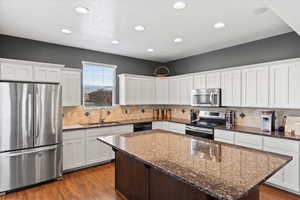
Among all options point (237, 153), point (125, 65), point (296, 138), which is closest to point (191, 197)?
point (237, 153)

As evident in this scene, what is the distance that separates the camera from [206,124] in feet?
13.5

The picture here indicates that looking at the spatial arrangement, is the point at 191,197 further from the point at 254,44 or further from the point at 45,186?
the point at 254,44

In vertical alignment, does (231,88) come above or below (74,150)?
above

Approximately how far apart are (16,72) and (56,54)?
110 cm

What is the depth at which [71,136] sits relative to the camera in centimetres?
362

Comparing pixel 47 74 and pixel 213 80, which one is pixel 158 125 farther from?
pixel 47 74

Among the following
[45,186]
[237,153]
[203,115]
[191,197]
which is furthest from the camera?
[203,115]

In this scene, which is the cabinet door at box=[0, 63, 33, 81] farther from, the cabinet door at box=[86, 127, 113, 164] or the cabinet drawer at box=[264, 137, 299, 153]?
the cabinet drawer at box=[264, 137, 299, 153]

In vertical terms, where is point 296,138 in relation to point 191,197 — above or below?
above

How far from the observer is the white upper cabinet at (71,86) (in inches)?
149

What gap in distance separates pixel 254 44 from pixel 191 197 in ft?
11.7

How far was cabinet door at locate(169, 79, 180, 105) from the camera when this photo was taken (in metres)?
5.12

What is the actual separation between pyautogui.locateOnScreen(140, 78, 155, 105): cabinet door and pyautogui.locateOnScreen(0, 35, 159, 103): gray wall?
0.47 metres

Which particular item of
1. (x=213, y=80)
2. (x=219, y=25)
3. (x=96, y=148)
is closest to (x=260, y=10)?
(x=219, y=25)
